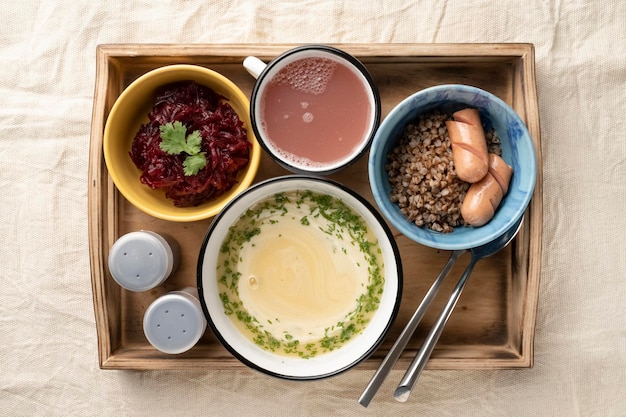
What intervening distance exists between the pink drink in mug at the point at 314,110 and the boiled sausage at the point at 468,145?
9.3 inches

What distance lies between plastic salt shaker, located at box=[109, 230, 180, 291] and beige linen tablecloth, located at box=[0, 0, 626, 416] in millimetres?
336

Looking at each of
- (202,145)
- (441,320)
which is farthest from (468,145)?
(202,145)

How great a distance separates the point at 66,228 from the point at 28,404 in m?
0.62

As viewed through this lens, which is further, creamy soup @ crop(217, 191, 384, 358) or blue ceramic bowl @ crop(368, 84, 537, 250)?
creamy soup @ crop(217, 191, 384, 358)

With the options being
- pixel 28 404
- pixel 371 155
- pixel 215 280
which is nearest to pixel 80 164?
pixel 215 280

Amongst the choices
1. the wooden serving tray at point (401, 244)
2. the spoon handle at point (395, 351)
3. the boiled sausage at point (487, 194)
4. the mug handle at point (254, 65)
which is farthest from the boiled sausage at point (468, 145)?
the mug handle at point (254, 65)

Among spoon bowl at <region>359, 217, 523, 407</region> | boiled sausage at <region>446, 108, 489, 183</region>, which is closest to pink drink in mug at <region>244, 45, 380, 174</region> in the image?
boiled sausage at <region>446, 108, 489, 183</region>

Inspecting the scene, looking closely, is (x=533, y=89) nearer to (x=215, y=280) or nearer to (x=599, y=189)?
(x=599, y=189)

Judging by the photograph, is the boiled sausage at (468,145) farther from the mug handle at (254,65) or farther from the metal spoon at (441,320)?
the mug handle at (254,65)

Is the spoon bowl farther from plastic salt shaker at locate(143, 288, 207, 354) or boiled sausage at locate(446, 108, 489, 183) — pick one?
plastic salt shaker at locate(143, 288, 207, 354)

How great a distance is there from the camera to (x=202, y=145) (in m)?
1.68

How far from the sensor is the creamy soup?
1.75 meters

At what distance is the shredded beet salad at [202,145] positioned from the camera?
1674 millimetres

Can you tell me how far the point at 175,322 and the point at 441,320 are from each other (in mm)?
761
